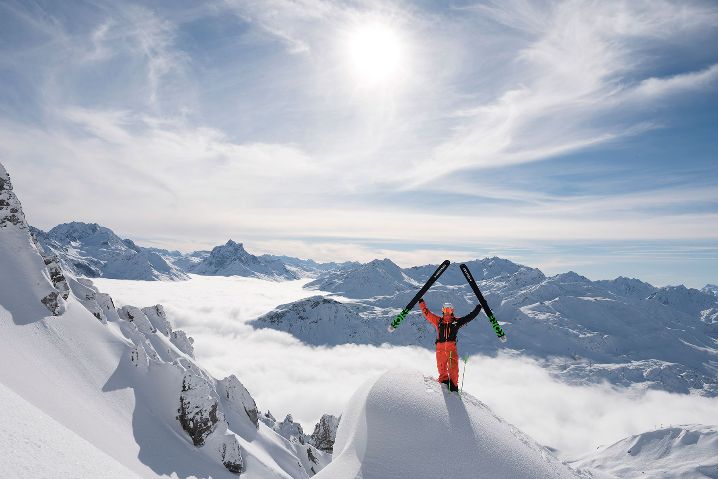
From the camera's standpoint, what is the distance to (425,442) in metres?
8.76

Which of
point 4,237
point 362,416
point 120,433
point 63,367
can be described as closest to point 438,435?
point 362,416

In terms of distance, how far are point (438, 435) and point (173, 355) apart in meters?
56.5

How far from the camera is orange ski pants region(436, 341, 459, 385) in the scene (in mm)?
11555

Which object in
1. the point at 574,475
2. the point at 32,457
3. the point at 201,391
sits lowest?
the point at 201,391

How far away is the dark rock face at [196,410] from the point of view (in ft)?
123

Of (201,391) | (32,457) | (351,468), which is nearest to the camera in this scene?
(32,457)

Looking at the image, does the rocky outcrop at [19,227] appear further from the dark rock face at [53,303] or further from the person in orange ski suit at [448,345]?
the person in orange ski suit at [448,345]

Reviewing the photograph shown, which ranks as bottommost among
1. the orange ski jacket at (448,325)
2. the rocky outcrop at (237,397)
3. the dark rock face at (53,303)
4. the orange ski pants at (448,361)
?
the rocky outcrop at (237,397)

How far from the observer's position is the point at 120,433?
2805cm

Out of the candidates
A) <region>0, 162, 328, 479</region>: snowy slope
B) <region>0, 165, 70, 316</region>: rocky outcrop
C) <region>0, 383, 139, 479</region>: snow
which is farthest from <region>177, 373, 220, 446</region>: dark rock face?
<region>0, 383, 139, 479</region>: snow

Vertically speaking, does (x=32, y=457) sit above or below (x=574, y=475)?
above

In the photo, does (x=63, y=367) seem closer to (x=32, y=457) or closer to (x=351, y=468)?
(x=32, y=457)

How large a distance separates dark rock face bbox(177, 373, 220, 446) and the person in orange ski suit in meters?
33.2

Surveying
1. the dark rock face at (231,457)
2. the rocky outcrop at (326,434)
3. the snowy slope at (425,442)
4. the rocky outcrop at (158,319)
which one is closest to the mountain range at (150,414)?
the snowy slope at (425,442)
